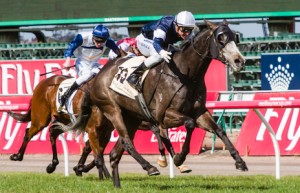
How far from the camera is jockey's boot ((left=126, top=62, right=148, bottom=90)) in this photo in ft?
30.1

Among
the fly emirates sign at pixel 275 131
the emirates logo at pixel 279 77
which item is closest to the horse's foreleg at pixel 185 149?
the fly emirates sign at pixel 275 131

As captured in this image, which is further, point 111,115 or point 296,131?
point 296,131

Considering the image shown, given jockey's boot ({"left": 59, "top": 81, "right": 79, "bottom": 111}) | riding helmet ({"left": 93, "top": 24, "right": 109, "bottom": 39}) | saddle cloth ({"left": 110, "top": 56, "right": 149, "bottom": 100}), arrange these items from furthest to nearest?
jockey's boot ({"left": 59, "top": 81, "right": 79, "bottom": 111}), riding helmet ({"left": 93, "top": 24, "right": 109, "bottom": 39}), saddle cloth ({"left": 110, "top": 56, "right": 149, "bottom": 100})

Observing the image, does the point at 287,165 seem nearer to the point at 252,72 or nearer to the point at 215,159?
the point at 215,159

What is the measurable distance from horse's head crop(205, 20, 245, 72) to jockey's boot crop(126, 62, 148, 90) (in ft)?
3.02

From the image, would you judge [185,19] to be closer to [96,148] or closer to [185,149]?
[185,149]

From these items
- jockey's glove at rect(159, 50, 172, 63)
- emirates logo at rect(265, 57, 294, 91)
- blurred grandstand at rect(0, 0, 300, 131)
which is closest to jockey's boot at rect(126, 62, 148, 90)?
jockey's glove at rect(159, 50, 172, 63)

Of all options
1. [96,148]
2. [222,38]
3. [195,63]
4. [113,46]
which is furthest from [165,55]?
[113,46]

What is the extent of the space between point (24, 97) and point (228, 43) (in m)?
7.50

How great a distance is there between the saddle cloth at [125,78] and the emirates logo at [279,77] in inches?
349

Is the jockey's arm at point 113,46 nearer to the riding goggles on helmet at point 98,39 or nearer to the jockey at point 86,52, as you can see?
the jockey at point 86,52

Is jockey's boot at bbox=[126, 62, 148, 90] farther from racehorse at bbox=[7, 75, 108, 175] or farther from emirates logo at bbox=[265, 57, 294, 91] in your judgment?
emirates logo at bbox=[265, 57, 294, 91]

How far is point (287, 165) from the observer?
12672 millimetres

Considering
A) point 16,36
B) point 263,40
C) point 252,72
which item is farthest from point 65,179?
point 16,36
